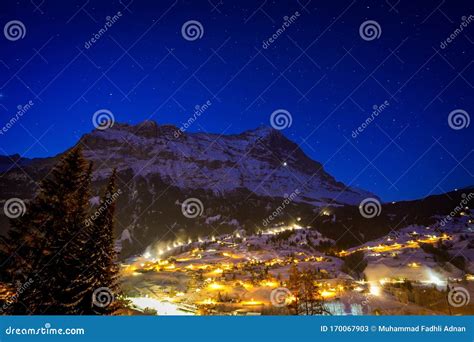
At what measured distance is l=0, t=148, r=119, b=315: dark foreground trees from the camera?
12.4m

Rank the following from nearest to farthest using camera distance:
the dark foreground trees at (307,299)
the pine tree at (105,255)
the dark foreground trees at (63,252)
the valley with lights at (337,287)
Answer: the dark foreground trees at (63,252) < the pine tree at (105,255) < the dark foreground trees at (307,299) < the valley with lights at (337,287)

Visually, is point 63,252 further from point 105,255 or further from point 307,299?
point 307,299

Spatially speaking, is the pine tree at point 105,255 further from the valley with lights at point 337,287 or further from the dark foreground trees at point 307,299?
the dark foreground trees at point 307,299

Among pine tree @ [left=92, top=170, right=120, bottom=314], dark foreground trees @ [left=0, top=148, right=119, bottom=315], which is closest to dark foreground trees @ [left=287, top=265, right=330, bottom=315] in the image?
pine tree @ [left=92, top=170, right=120, bottom=314]

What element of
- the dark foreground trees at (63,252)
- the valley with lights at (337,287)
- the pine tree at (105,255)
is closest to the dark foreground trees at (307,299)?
the valley with lights at (337,287)

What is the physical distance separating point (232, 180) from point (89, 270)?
18392 centimetres

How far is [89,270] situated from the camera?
1300 centimetres

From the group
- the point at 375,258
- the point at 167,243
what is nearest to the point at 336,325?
the point at 375,258

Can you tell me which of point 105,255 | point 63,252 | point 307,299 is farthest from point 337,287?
point 63,252

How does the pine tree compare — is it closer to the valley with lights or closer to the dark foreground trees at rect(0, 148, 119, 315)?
the dark foreground trees at rect(0, 148, 119, 315)

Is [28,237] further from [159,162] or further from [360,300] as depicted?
[159,162]

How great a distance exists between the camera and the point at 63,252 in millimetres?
12711

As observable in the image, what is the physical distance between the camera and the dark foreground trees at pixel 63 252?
1236 cm

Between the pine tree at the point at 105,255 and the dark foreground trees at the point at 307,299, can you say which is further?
the dark foreground trees at the point at 307,299
